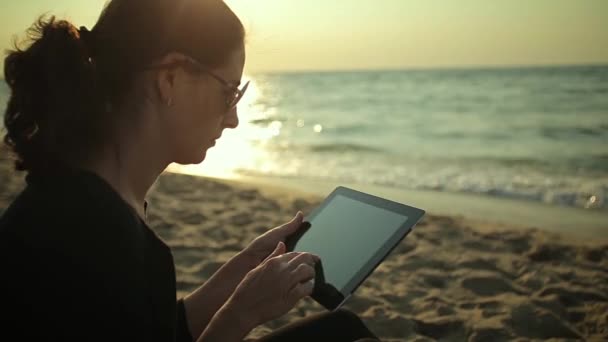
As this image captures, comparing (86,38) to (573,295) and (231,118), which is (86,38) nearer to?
(231,118)

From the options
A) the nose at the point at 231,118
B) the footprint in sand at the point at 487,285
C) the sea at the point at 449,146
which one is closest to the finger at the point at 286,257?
the nose at the point at 231,118

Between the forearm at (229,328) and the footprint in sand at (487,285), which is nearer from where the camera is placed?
the forearm at (229,328)

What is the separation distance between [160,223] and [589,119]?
1449cm

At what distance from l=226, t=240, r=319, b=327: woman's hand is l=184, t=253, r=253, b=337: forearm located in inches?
19.4

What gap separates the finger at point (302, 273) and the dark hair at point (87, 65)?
538mm

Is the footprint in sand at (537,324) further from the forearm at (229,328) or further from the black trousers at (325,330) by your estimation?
the forearm at (229,328)

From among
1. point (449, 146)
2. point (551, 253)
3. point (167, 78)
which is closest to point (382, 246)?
point (167, 78)

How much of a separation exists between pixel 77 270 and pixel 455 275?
11.4 ft

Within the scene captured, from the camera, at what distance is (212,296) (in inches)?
76.3

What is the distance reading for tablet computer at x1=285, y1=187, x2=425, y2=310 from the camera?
68.2 inches

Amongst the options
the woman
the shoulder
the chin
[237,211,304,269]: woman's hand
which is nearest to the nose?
the woman

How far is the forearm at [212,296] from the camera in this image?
1.94 m

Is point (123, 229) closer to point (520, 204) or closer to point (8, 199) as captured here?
point (8, 199)

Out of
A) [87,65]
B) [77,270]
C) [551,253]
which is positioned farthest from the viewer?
[551,253]
